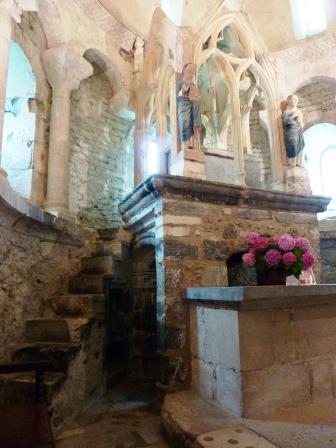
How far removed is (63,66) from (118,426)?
15.9 ft

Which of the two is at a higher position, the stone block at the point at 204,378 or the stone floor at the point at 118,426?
the stone block at the point at 204,378

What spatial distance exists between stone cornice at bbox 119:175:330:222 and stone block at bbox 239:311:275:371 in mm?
1565

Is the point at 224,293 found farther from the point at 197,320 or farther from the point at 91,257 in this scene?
the point at 91,257

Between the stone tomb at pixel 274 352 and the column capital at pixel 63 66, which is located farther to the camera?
the column capital at pixel 63 66

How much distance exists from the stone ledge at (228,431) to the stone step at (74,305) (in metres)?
1.39

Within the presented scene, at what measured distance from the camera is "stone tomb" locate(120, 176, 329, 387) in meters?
3.24

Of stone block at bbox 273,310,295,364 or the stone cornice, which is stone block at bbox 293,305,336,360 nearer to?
stone block at bbox 273,310,295,364

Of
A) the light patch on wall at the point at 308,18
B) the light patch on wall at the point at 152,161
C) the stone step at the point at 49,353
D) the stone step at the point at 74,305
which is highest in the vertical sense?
the light patch on wall at the point at 308,18

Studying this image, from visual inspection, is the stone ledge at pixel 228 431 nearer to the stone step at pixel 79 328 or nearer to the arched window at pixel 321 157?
the stone step at pixel 79 328

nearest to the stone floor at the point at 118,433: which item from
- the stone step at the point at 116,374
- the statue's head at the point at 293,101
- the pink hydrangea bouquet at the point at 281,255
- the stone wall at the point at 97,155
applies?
the stone step at the point at 116,374

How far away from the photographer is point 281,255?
2830mm

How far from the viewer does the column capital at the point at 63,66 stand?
5.05 meters

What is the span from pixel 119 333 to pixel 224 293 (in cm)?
265

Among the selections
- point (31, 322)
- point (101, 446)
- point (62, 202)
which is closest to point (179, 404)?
point (101, 446)
